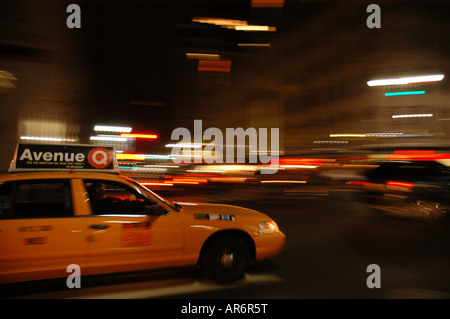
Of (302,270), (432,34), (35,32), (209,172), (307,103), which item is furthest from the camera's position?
(307,103)

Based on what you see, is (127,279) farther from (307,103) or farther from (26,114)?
(307,103)

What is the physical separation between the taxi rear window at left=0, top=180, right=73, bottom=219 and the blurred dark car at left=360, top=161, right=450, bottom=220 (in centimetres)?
657

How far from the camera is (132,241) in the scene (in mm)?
4203

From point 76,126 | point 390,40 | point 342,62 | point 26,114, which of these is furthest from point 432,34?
point 26,114

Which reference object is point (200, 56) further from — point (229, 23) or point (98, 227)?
point (98, 227)

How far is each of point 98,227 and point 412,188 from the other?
20.7ft

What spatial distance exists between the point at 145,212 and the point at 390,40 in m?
17.1

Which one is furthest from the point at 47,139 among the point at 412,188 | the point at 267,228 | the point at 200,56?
the point at 200,56

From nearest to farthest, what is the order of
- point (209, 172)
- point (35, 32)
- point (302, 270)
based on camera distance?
point (302, 270) < point (35, 32) < point (209, 172)

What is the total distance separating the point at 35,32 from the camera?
918cm

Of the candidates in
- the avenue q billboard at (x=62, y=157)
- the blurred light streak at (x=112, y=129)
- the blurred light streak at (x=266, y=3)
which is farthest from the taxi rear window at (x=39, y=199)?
the blurred light streak at (x=266, y=3)

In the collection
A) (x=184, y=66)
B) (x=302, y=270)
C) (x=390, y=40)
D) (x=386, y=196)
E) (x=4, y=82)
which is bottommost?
(x=302, y=270)

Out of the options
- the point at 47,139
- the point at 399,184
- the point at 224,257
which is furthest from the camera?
the point at 47,139

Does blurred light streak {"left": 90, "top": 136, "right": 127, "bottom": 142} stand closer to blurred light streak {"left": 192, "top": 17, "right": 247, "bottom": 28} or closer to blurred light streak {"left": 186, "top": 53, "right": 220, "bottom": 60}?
blurred light streak {"left": 186, "top": 53, "right": 220, "bottom": 60}
